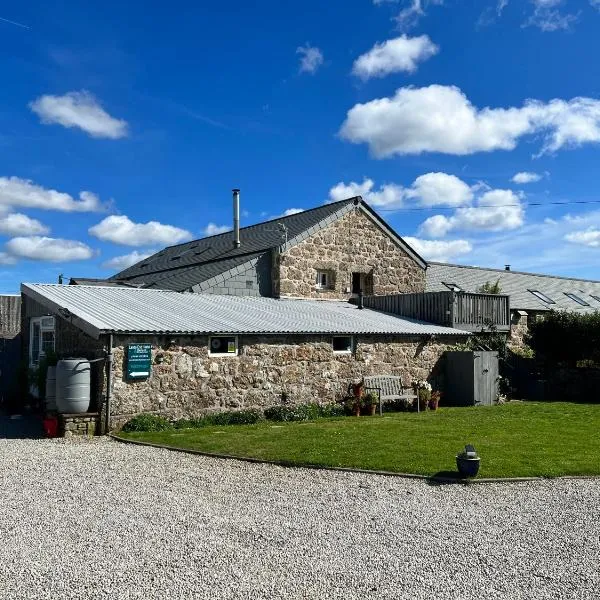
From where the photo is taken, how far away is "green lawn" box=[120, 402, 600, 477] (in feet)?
32.5

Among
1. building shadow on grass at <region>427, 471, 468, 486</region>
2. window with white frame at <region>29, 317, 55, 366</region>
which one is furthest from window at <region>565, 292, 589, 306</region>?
building shadow on grass at <region>427, 471, 468, 486</region>

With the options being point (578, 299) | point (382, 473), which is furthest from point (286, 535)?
point (578, 299)

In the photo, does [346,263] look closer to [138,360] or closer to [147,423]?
[138,360]

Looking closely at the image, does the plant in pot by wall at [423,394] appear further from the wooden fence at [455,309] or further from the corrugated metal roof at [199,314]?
the wooden fence at [455,309]

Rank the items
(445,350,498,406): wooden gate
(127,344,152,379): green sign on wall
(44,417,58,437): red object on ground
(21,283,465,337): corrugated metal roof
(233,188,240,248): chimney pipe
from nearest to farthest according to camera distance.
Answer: (44,417,58,437): red object on ground < (127,344,152,379): green sign on wall < (21,283,465,337): corrugated metal roof < (445,350,498,406): wooden gate < (233,188,240,248): chimney pipe

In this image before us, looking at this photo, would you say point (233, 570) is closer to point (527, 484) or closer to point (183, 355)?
point (527, 484)

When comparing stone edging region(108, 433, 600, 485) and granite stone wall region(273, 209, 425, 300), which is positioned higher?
granite stone wall region(273, 209, 425, 300)

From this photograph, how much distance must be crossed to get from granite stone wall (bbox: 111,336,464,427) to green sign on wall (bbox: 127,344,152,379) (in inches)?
5.8

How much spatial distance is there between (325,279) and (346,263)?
1.16 m

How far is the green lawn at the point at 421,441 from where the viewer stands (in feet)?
32.5

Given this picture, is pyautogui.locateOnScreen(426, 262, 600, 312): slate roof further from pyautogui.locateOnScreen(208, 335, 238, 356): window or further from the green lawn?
pyautogui.locateOnScreen(208, 335, 238, 356): window

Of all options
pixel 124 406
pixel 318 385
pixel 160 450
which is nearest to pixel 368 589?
pixel 160 450

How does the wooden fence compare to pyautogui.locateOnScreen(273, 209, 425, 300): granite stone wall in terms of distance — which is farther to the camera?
pyautogui.locateOnScreen(273, 209, 425, 300): granite stone wall

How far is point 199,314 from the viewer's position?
17.0m
